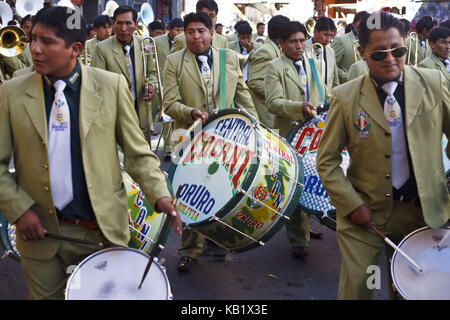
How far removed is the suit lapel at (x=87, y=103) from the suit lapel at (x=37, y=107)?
0.17m

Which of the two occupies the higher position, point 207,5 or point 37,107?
point 37,107

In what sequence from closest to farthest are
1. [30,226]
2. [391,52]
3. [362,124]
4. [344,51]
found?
[30,226] → [391,52] → [362,124] → [344,51]

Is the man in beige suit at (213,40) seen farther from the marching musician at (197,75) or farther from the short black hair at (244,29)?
the short black hair at (244,29)

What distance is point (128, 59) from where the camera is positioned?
7.78m

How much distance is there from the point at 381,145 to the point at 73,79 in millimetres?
1581

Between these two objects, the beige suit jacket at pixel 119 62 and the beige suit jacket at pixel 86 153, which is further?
the beige suit jacket at pixel 119 62

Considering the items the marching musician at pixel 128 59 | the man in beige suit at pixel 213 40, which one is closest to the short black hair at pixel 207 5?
the man in beige suit at pixel 213 40

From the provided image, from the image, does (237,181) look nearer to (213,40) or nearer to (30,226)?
(30,226)

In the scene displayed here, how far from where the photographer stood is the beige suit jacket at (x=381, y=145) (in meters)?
3.39

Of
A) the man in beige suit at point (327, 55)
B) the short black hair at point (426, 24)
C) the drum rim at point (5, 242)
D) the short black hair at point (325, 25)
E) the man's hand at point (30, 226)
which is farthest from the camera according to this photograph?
the short black hair at point (426, 24)

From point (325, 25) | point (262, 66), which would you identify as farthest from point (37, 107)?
point (325, 25)

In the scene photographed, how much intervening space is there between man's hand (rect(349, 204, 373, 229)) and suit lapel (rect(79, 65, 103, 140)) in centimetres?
140
